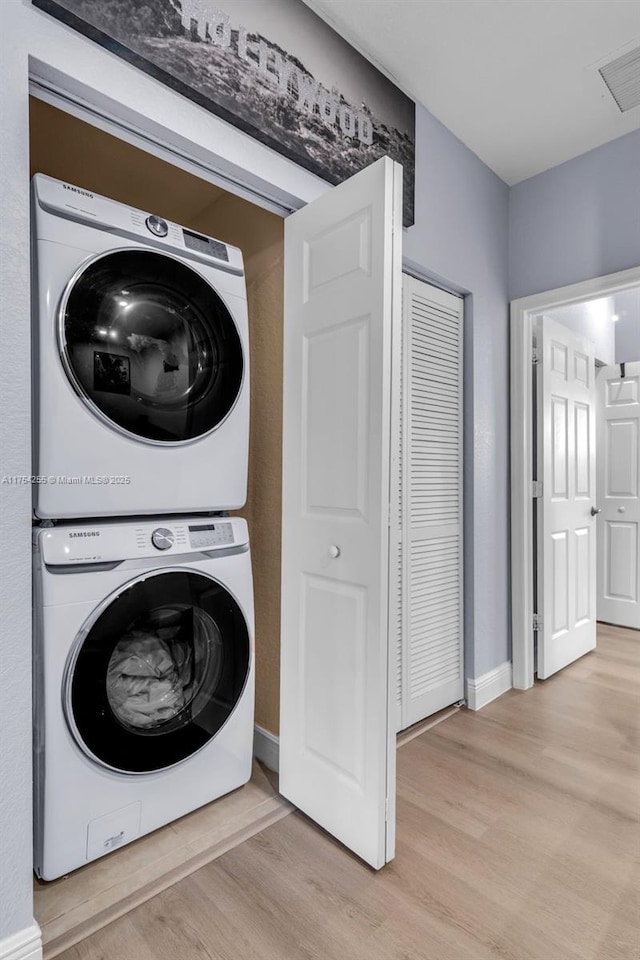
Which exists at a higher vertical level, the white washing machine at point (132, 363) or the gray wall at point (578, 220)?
the gray wall at point (578, 220)

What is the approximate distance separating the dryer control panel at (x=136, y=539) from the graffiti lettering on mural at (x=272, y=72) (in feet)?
4.02

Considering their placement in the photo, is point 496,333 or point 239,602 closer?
point 239,602

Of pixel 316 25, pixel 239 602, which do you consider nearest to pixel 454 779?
pixel 239 602

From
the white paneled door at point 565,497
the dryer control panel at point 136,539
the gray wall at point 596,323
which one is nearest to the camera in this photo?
the dryer control panel at point 136,539

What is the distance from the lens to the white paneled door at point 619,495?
4039 mm

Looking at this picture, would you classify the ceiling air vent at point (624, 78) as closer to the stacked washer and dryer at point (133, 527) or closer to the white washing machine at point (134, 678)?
the stacked washer and dryer at point (133, 527)

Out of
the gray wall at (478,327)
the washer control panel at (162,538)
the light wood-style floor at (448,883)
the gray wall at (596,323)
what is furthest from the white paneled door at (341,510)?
the gray wall at (596,323)

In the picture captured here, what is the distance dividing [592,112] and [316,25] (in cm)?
130

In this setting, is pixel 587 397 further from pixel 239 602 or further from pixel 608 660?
pixel 239 602

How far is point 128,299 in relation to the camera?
149 centimetres

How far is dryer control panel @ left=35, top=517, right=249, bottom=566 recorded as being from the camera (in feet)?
4.52

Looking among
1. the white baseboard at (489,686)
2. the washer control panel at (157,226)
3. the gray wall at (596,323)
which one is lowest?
the white baseboard at (489,686)

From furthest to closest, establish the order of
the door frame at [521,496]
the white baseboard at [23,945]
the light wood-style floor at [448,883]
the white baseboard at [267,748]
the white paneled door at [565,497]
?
the white paneled door at [565,497], the door frame at [521,496], the white baseboard at [267,748], the light wood-style floor at [448,883], the white baseboard at [23,945]

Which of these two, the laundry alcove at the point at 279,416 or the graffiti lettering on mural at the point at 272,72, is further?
the laundry alcove at the point at 279,416
